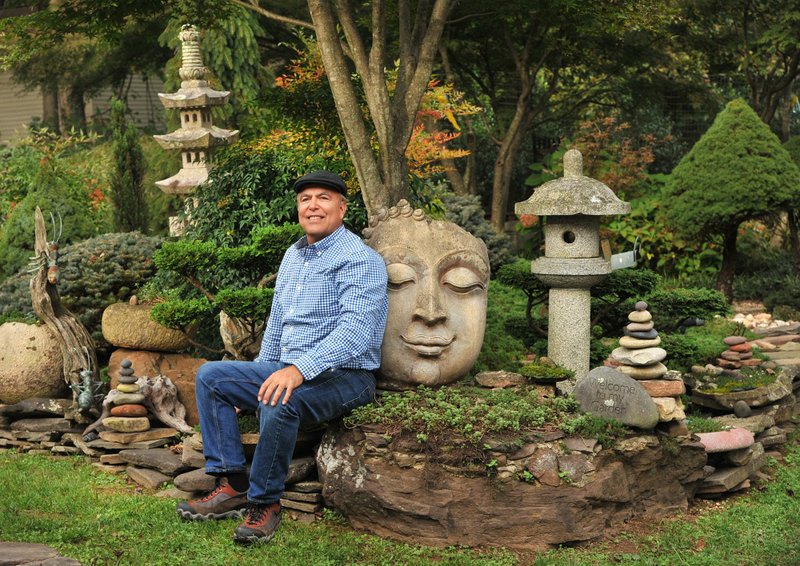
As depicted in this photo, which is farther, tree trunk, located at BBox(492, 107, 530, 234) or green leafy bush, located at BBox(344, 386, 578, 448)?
tree trunk, located at BBox(492, 107, 530, 234)

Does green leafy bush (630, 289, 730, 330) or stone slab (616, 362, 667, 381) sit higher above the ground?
green leafy bush (630, 289, 730, 330)

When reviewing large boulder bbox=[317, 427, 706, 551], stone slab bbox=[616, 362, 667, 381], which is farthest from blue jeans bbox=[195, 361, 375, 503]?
stone slab bbox=[616, 362, 667, 381]

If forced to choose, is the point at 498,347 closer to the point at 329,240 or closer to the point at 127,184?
the point at 329,240

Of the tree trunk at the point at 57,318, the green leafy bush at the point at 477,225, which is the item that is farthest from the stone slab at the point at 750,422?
the green leafy bush at the point at 477,225

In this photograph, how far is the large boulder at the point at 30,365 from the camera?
7559 mm

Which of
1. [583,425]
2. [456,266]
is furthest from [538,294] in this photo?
[583,425]

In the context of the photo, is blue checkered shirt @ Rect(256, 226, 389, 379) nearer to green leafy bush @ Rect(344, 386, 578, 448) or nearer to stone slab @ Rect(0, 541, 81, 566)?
green leafy bush @ Rect(344, 386, 578, 448)

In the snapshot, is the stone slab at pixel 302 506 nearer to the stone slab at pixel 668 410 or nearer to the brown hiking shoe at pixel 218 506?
the brown hiking shoe at pixel 218 506

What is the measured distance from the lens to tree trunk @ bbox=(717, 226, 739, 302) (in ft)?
36.3

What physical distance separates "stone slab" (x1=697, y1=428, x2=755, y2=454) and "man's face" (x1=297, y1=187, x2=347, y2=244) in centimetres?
269

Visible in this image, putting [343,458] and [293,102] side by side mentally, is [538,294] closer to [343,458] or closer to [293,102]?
→ [293,102]

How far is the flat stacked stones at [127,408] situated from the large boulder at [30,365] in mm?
1051

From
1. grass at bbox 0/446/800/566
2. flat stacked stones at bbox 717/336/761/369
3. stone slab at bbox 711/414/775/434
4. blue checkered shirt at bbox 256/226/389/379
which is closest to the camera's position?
grass at bbox 0/446/800/566

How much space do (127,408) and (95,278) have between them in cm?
208
